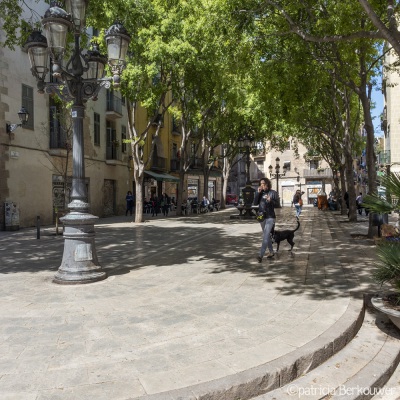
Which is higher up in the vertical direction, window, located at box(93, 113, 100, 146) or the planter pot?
window, located at box(93, 113, 100, 146)

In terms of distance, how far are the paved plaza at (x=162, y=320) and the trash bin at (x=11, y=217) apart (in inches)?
312

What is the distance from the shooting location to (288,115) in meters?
15.3

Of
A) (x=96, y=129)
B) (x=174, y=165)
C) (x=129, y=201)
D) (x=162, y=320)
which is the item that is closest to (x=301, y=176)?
(x=174, y=165)

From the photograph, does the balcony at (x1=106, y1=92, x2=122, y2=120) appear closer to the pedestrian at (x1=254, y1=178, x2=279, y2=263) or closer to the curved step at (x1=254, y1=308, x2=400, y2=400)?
the pedestrian at (x1=254, y1=178, x2=279, y2=263)

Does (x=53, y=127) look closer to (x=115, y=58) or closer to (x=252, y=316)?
(x=115, y=58)

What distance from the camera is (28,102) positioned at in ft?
58.2

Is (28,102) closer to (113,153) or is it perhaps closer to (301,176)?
(113,153)

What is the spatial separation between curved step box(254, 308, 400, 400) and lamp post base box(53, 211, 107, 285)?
397 centimetres

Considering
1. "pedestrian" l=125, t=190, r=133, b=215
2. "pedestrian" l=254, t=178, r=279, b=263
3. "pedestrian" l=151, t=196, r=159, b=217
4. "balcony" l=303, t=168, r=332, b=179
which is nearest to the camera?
"pedestrian" l=254, t=178, r=279, b=263

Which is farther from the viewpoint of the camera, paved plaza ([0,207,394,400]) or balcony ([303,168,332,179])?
balcony ([303,168,332,179])

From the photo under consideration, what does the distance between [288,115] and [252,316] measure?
39.6 ft

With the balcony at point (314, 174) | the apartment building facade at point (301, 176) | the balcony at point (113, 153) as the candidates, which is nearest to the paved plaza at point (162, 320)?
the balcony at point (113, 153)

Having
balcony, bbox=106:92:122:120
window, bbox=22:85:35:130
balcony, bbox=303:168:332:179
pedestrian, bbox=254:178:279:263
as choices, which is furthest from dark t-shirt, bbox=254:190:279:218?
balcony, bbox=303:168:332:179

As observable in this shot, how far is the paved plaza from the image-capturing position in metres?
3.08
